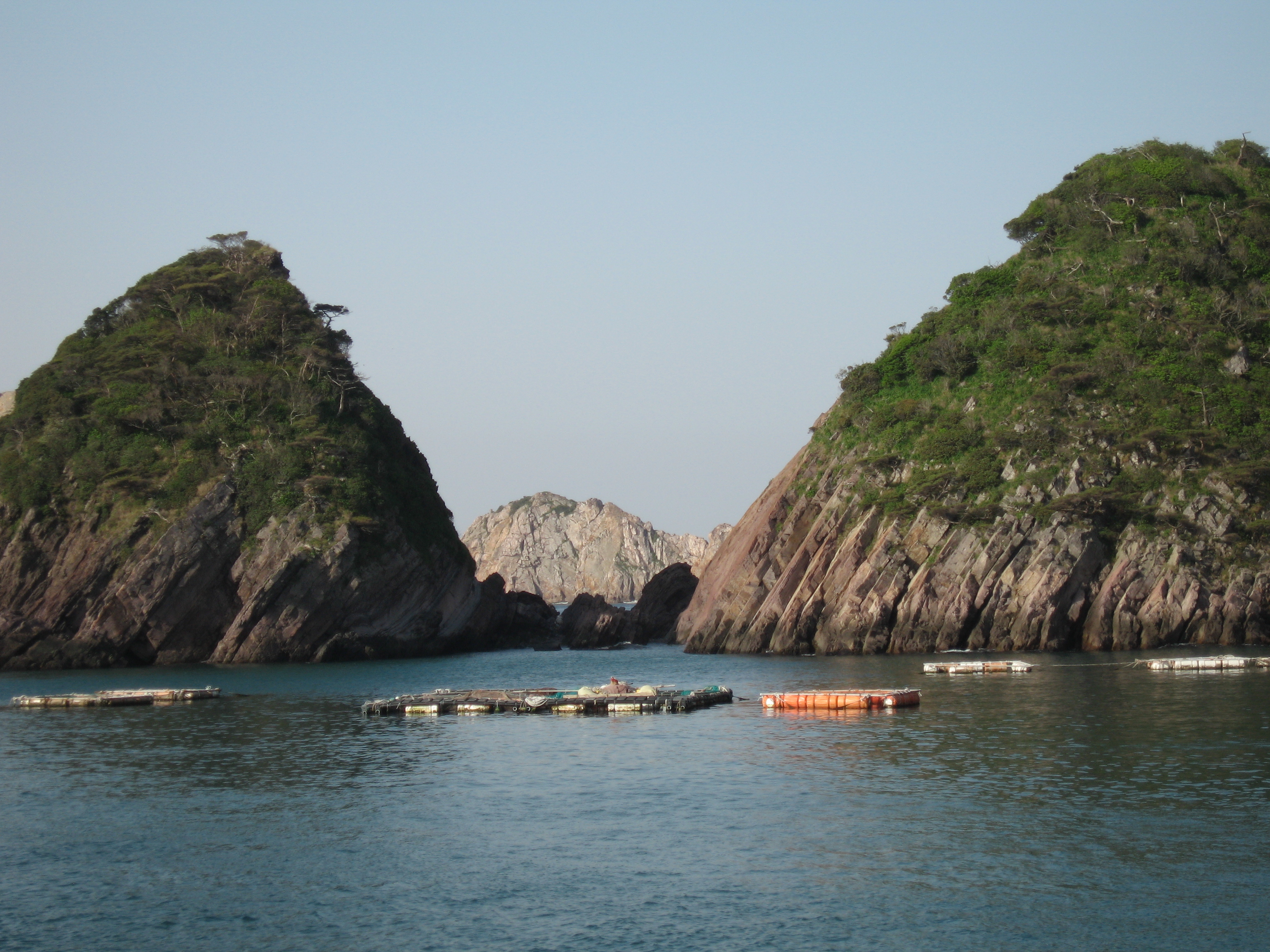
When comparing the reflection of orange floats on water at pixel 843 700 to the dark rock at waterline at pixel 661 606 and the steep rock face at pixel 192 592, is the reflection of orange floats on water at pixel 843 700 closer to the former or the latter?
the steep rock face at pixel 192 592

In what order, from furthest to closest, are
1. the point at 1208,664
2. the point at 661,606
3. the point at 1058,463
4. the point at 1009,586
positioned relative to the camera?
the point at 661,606, the point at 1058,463, the point at 1009,586, the point at 1208,664

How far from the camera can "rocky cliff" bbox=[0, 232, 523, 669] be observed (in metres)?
96.3

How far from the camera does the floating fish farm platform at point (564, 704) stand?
64.4 meters

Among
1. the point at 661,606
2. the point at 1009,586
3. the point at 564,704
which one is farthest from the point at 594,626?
A: the point at 564,704

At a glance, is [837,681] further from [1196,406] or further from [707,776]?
[1196,406]

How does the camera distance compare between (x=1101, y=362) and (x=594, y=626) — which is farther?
(x=594, y=626)

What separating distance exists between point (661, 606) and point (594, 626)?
354 inches

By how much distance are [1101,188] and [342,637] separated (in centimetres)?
8400

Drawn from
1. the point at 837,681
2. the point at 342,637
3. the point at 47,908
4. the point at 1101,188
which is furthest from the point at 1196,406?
the point at 47,908

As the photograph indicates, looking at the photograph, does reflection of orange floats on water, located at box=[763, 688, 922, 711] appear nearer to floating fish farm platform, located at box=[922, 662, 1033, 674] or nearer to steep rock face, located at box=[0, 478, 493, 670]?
floating fish farm platform, located at box=[922, 662, 1033, 674]

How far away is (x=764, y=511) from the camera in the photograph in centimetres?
10819

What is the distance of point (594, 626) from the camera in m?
134

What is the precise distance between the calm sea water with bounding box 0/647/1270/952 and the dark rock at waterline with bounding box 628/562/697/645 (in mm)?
73946

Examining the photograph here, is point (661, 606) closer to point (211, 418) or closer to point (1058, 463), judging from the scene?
point (211, 418)
